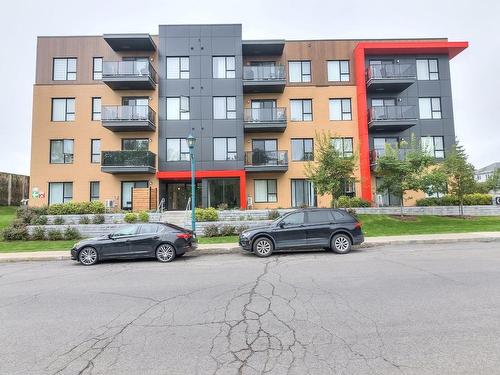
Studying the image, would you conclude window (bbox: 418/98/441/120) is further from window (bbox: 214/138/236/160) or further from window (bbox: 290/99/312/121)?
window (bbox: 214/138/236/160)

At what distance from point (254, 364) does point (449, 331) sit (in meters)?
2.81

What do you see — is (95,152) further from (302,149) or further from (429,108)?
(429,108)

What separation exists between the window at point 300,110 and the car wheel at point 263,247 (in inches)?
663

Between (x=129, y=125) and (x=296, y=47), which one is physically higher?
(x=296, y=47)

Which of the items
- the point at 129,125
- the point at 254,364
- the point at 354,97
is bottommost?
the point at 254,364

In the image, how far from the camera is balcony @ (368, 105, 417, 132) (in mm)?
25266

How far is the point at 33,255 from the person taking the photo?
13.2 m

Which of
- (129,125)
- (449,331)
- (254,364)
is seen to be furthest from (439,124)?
(254,364)

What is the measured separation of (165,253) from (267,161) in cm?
1464

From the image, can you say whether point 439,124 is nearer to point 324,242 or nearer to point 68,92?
point 324,242

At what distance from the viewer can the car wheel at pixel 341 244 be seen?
1224cm

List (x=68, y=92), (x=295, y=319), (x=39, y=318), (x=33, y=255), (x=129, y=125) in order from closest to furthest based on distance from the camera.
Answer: (x=295, y=319) < (x=39, y=318) < (x=33, y=255) < (x=129, y=125) < (x=68, y=92)

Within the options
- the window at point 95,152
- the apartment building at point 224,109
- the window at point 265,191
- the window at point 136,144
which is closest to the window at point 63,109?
the apartment building at point 224,109

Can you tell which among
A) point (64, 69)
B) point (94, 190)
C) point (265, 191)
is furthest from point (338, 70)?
point (64, 69)
